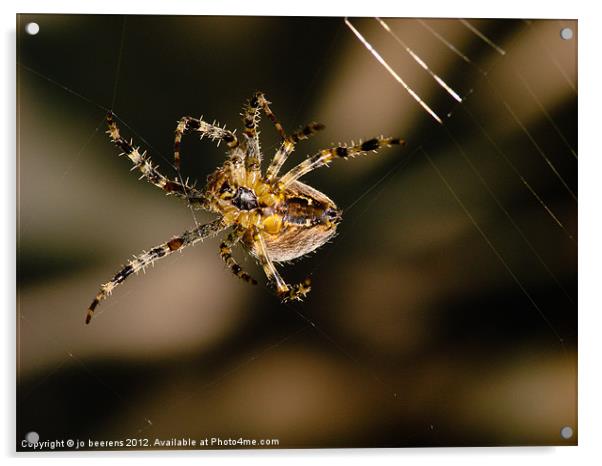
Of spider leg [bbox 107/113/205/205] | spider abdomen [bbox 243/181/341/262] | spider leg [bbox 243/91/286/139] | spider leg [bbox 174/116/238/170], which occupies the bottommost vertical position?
spider abdomen [bbox 243/181/341/262]

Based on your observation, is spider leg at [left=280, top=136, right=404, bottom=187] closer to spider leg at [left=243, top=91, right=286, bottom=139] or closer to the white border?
spider leg at [left=243, top=91, right=286, bottom=139]

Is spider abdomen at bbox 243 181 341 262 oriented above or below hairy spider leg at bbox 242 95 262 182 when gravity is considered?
below

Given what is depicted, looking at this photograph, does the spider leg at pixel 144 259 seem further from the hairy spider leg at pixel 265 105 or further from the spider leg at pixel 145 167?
the hairy spider leg at pixel 265 105

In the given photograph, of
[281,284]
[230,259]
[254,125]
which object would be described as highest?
[254,125]

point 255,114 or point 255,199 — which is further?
point 255,199

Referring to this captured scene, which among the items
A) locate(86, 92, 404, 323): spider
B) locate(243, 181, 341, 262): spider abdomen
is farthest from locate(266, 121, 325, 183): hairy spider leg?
locate(243, 181, 341, 262): spider abdomen

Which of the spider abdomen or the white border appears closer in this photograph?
the white border
